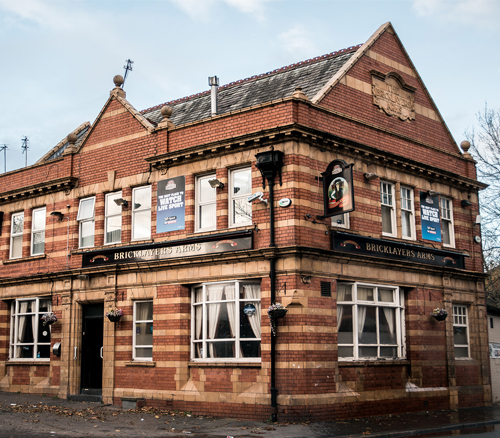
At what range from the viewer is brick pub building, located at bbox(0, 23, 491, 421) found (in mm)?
15953

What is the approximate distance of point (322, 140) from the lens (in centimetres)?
1667

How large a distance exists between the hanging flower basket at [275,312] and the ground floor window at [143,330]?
4.62m

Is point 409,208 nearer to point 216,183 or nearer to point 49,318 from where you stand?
point 216,183

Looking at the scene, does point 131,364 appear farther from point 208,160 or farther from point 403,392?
point 403,392

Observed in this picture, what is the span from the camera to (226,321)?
1686cm

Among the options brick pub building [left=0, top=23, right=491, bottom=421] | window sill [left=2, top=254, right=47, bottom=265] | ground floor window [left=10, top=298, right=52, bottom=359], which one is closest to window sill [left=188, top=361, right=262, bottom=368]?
brick pub building [left=0, top=23, right=491, bottom=421]

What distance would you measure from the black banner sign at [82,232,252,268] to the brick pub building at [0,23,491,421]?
0.18ft

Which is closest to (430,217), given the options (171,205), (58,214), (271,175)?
(271,175)

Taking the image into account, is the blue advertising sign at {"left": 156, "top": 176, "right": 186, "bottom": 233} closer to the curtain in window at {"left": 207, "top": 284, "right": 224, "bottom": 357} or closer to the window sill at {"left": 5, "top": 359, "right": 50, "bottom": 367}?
the curtain in window at {"left": 207, "top": 284, "right": 224, "bottom": 357}

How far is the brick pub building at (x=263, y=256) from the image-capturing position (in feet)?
52.3

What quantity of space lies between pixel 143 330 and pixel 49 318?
12.4ft

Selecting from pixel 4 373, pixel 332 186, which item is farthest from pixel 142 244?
pixel 4 373

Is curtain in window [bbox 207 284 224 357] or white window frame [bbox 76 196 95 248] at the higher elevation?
white window frame [bbox 76 196 95 248]

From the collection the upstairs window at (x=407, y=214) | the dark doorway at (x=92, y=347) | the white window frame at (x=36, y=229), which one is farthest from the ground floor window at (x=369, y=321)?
the white window frame at (x=36, y=229)
